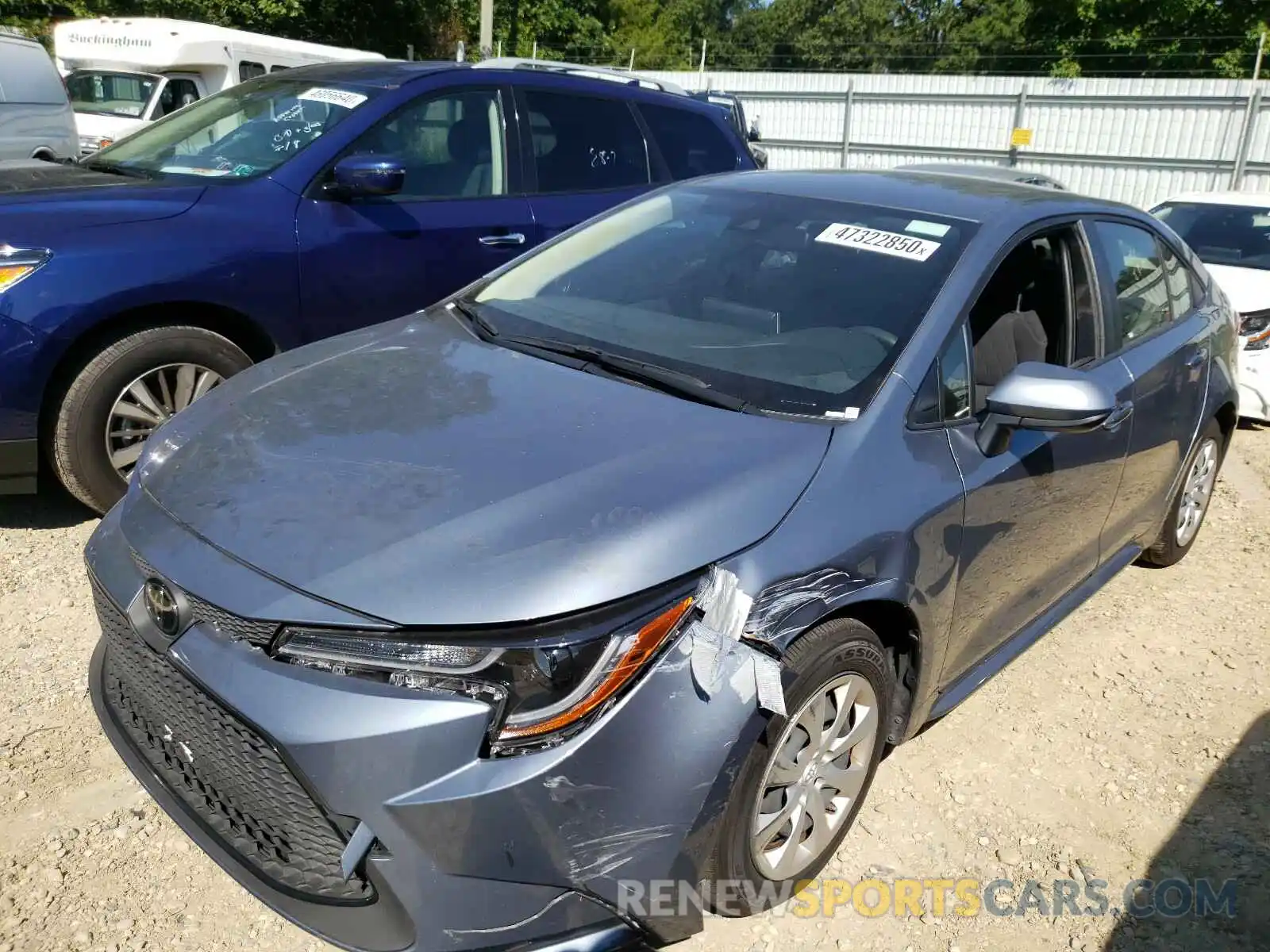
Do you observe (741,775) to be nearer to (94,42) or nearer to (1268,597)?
(1268,597)

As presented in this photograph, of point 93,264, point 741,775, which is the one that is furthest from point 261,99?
point 741,775

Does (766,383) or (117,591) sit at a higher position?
(766,383)

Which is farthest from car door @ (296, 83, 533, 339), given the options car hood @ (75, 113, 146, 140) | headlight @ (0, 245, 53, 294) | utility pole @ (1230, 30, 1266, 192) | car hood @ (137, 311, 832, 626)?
utility pole @ (1230, 30, 1266, 192)

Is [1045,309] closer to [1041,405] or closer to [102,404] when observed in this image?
[1041,405]

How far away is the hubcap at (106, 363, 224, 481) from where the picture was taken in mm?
3840

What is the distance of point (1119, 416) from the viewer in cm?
319

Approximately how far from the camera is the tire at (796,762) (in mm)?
2041

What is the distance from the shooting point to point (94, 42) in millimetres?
14203

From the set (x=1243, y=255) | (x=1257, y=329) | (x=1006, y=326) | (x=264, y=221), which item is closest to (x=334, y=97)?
(x=264, y=221)

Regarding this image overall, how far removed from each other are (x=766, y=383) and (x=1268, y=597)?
3.04 metres

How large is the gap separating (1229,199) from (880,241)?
691cm

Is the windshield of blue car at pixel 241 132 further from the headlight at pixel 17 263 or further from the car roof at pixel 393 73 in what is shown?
the headlight at pixel 17 263

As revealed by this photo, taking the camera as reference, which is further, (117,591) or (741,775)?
(117,591)

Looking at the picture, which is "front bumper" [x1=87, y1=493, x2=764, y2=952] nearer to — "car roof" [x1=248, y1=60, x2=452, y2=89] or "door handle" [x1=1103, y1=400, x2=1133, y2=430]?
"door handle" [x1=1103, y1=400, x2=1133, y2=430]
